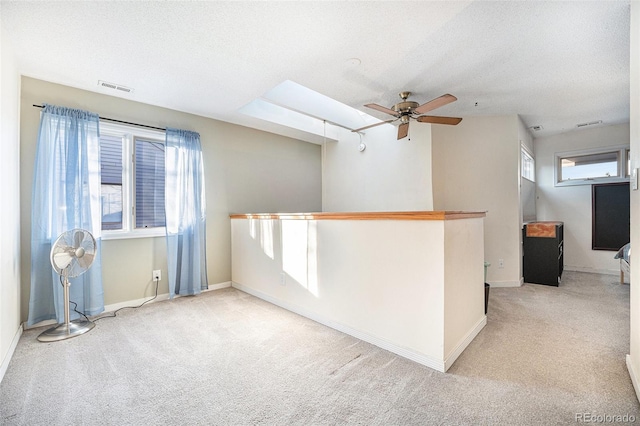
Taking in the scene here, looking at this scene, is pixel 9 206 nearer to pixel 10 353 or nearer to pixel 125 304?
pixel 10 353

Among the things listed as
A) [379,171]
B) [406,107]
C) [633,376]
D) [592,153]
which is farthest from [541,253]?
[406,107]

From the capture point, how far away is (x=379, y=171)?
475 cm

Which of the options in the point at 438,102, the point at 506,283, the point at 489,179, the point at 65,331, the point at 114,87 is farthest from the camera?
the point at 489,179

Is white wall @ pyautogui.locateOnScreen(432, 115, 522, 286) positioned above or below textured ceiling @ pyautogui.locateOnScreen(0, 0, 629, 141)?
below

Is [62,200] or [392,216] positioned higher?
[62,200]

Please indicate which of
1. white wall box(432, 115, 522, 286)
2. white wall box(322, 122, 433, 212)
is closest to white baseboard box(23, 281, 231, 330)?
white wall box(322, 122, 433, 212)

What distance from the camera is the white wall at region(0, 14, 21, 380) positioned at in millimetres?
2047

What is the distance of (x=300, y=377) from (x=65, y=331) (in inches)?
89.4

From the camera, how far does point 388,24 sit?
82.4 inches

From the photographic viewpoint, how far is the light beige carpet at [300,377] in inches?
61.9

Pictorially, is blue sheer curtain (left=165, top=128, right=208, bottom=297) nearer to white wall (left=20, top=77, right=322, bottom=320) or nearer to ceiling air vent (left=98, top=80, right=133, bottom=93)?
white wall (left=20, top=77, right=322, bottom=320)

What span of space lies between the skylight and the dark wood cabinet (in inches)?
118

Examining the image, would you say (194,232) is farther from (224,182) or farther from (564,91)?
(564,91)

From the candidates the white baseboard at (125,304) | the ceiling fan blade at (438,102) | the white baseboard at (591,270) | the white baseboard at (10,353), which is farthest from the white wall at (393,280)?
the white baseboard at (591,270)
